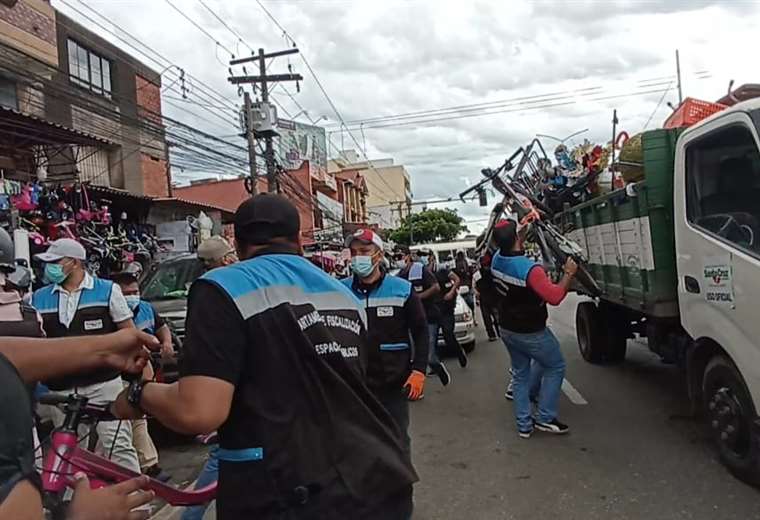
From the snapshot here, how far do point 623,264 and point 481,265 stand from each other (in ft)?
4.77

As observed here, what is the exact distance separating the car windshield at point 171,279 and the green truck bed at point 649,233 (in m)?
5.15

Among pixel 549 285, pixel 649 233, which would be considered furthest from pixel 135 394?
pixel 649 233

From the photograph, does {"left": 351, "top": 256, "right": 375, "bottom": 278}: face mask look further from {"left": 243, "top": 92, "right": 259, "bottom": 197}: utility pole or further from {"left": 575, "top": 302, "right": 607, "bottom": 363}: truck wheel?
{"left": 243, "top": 92, "right": 259, "bottom": 197}: utility pole

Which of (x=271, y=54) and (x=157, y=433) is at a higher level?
(x=271, y=54)

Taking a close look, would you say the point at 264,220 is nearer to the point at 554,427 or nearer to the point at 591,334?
the point at 554,427

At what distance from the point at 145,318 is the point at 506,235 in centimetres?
318

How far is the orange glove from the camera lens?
4.55 meters

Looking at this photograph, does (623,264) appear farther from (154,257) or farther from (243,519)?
(154,257)

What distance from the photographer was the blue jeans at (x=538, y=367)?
6145 mm

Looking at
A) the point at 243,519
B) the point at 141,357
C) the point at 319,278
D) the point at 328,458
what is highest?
the point at 319,278

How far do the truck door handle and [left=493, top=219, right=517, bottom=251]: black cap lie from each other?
148 cm

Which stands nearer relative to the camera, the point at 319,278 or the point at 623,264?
the point at 319,278

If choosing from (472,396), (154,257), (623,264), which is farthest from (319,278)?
(154,257)

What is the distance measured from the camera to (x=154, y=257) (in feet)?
45.8
